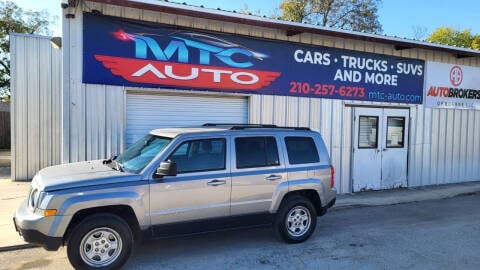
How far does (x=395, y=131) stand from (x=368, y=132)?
3.36 feet

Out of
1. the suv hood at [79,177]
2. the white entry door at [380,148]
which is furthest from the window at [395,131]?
the suv hood at [79,177]

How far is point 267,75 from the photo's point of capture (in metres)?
9.86

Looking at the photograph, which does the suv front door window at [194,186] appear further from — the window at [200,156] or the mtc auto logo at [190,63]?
the mtc auto logo at [190,63]

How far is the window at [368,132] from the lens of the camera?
11184mm

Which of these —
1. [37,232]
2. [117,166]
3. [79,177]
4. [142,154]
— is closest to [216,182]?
[142,154]

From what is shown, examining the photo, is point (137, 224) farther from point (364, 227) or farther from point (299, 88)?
point (299, 88)

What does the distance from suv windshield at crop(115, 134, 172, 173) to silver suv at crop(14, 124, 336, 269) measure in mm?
23

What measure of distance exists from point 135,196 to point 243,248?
6.35 feet

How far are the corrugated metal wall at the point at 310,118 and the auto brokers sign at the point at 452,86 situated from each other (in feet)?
0.72

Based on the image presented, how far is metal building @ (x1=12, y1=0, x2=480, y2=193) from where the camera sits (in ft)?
26.7

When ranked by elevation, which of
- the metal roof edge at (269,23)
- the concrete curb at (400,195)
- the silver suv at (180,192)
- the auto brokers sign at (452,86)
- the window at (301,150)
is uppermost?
the metal roof edge at (269,23)

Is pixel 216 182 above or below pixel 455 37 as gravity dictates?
below

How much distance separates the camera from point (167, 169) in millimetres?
5012

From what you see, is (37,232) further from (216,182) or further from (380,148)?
(380,148)
